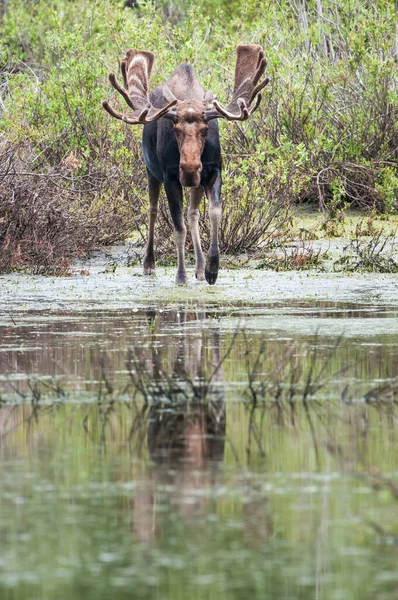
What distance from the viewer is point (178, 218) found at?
12.9 metres

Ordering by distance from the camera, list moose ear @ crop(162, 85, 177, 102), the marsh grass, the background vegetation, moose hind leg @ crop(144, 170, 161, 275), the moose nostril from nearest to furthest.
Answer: the moose nostril < moose ear @ crop(162, 85, 177, 102) < the marsh grass < moose hind leg @ crop(144, 170, 161, 275) < the background vegetation

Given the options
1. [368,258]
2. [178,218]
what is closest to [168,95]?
[178,218]

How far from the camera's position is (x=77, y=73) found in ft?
56.5

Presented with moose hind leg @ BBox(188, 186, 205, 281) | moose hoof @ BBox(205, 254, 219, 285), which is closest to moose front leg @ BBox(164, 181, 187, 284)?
moose hind leg @ BBox(188, 186, 205, 281)

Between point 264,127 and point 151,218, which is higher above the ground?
point 264,127

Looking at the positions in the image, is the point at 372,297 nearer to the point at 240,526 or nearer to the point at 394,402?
the point at 394,402

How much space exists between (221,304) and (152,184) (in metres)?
3.80

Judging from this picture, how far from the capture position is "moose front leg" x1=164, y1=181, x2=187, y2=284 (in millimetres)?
12500

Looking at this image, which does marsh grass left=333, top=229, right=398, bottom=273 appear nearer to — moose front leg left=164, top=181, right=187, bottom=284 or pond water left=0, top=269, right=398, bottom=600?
moose front leg left=164, top=181, right=187, bottom=284

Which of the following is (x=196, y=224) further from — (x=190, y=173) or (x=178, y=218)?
(x=190, y=173)

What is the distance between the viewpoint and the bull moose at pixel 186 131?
39.7ft

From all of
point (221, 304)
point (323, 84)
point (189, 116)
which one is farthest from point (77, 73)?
point (221, 304)

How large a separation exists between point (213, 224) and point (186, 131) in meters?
0.92

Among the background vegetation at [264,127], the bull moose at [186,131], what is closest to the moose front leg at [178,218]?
the bull moose at [186,131]
